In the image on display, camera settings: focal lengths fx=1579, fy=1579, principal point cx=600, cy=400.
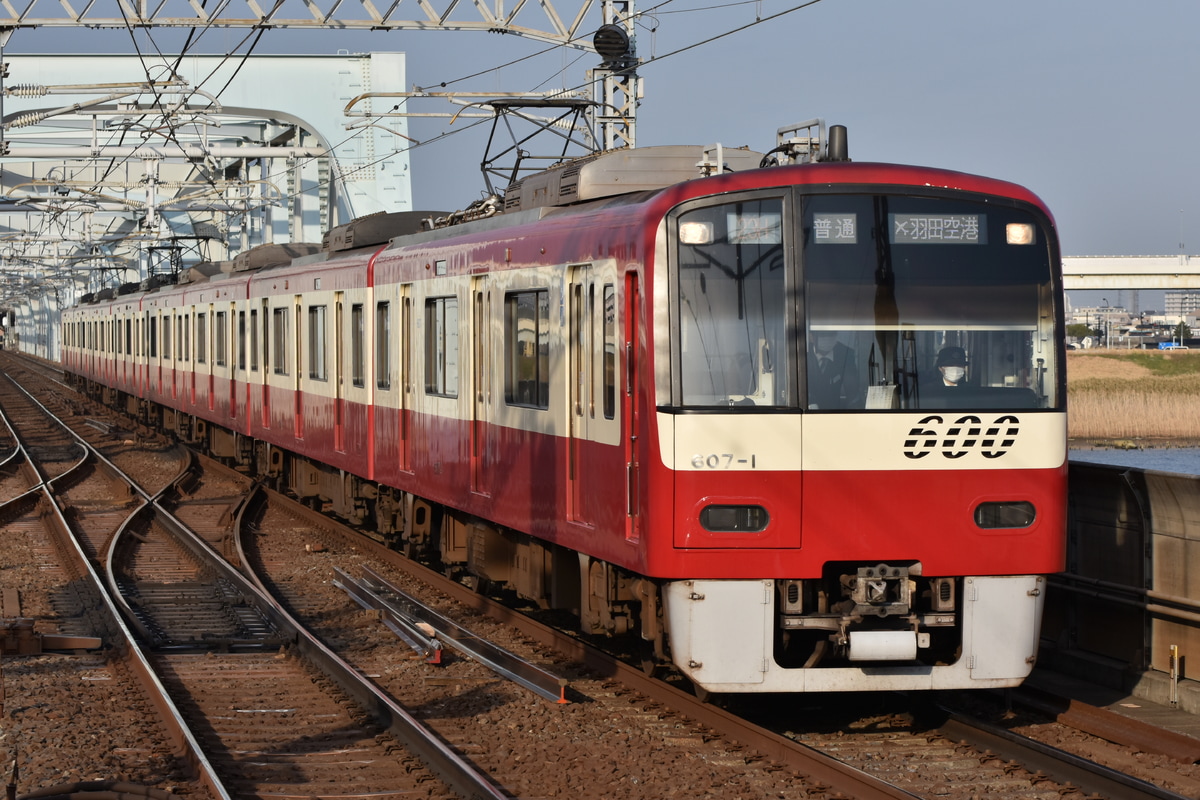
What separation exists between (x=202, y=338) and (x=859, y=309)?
17852 mm

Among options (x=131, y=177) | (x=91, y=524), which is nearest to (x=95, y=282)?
(x=131, y=177)

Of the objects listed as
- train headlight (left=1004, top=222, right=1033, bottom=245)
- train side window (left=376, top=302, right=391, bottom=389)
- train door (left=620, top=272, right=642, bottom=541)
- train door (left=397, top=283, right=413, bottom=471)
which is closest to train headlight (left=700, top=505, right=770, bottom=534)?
train door (left=620, top=272, right=642, bottom=541)

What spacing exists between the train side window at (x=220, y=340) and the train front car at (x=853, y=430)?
597 inches

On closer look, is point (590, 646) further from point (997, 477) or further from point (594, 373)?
point (997, 477)

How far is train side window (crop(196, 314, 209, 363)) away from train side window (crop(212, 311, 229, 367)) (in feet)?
2.16

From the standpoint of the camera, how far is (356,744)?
7.48 m

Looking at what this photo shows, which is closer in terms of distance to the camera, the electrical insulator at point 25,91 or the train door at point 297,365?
the train door at point 297,365

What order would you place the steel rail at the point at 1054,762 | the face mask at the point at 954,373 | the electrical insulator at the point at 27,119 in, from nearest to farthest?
the steel rail at the point at 1054,762 → the face mask at the point at 954,373 → the electrical insulator at the point at 27,119

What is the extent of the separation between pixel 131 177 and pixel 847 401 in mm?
42698

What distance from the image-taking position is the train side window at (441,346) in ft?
36.0

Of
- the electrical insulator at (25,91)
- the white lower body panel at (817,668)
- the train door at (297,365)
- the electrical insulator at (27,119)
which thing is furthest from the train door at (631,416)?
the electrical insulator at (27,119)

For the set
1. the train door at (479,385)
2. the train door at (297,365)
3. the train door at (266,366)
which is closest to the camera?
the train door at (479,385)

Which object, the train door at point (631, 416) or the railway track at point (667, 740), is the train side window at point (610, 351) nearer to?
the train door at point (631, 416)

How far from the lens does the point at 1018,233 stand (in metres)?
7.37
